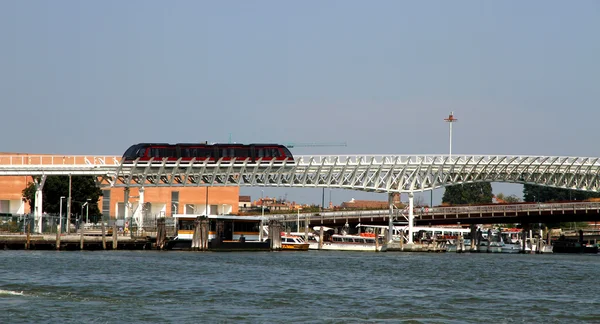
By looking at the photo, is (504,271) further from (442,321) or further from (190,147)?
(190,147)

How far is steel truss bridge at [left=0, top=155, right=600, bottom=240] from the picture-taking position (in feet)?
351

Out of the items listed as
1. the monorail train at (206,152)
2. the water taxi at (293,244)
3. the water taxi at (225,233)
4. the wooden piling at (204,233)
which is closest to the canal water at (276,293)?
the wooden piling at (204,233)

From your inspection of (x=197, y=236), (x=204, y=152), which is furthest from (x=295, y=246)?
(x=197, y=236)

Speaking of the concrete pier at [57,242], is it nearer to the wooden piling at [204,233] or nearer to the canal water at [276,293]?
the wooden piling at [204,233]

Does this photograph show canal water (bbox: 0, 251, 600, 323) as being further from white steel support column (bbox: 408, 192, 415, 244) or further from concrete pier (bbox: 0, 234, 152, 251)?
white steel support column (bbox: 408, 192, 415, 244)

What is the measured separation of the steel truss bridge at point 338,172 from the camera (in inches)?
4218

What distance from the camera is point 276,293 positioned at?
4962cm

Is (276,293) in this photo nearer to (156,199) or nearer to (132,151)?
Answer: (132,151)

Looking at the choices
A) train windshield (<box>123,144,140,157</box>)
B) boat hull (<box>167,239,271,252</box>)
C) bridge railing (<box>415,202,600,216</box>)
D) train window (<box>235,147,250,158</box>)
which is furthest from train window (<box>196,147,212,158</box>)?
bridge railing (<box>415,202,600,216</box>)

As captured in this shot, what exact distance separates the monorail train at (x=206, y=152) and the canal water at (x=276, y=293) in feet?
108

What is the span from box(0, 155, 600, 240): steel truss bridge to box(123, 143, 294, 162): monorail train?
606 mm

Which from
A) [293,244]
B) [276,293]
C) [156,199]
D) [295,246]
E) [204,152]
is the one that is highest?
[204,152]

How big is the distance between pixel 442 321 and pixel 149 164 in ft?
231

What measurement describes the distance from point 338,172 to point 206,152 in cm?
1549
